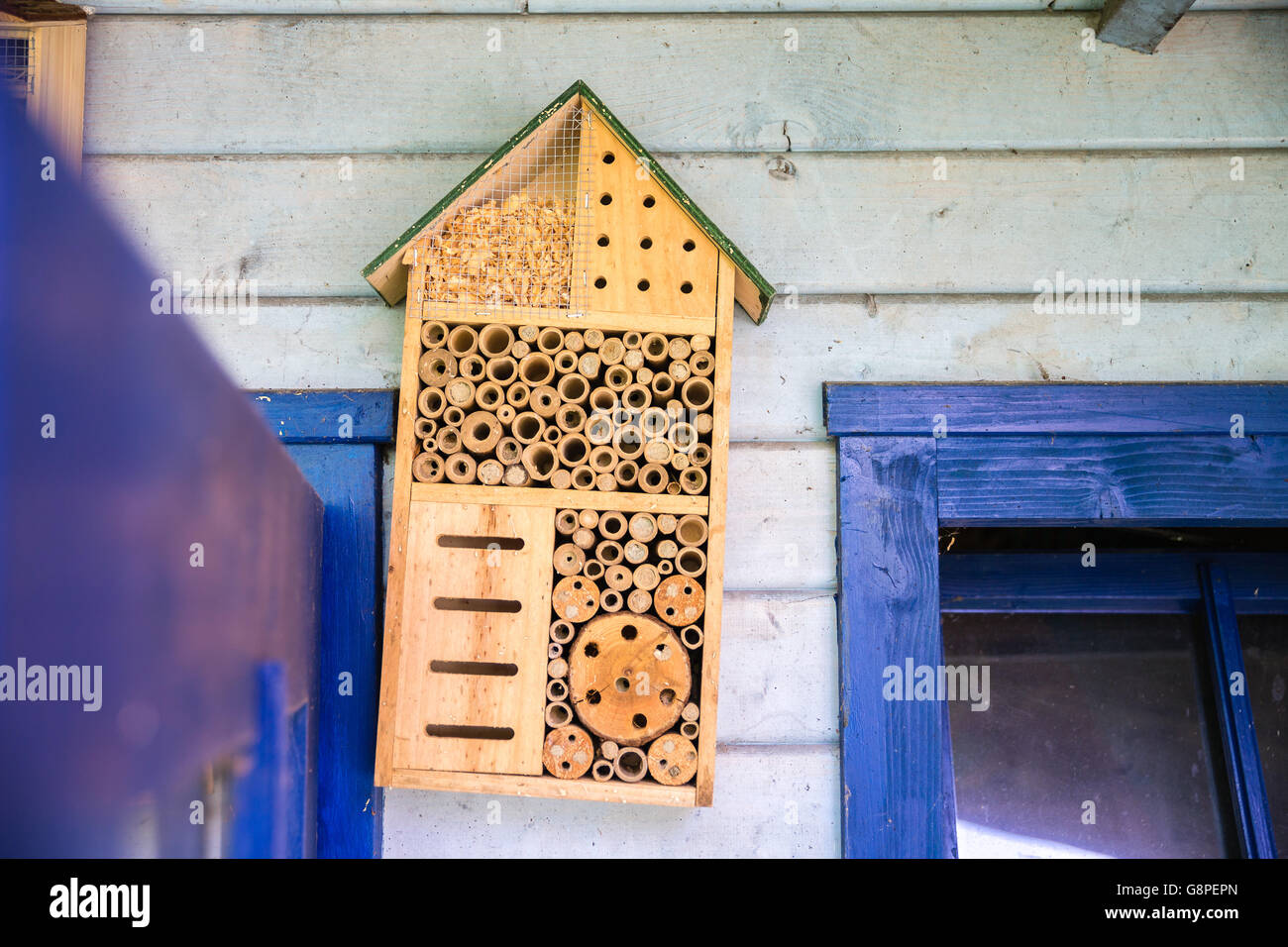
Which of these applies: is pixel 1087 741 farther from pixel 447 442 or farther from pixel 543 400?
pixel 447 442

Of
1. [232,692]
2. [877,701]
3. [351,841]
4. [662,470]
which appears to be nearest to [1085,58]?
[662,470]

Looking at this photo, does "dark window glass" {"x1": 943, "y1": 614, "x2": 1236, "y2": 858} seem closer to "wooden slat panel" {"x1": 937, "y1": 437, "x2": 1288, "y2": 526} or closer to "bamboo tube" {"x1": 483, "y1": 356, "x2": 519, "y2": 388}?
"wooden slat panel" {"x1": 937, "y1": 437, "x2": 1288, "y2": 526}

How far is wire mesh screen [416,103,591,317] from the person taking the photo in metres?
1.63

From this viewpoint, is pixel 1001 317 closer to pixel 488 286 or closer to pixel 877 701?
pixel 877 701

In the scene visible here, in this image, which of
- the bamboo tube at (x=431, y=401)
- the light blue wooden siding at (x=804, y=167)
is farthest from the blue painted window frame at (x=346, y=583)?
the bamboo tube at (x=431, y=401)

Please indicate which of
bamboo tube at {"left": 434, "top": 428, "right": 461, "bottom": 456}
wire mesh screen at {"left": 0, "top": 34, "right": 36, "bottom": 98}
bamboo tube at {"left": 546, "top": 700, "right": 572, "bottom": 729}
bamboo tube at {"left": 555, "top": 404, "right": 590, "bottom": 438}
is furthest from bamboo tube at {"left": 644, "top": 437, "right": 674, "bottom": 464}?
wire mesh screen at {"left": 0, "top": 34, "right": 36, "bottom": 98}

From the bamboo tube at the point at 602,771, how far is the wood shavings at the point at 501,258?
0.81 m

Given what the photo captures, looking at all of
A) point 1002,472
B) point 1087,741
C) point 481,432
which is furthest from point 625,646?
point 1087,741

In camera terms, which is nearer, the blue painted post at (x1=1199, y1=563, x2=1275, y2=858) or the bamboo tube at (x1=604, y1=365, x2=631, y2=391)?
the bamboo tube at (x1=604, y1=365, x2=631, y2=391)

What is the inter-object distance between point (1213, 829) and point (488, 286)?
2102 millimetres

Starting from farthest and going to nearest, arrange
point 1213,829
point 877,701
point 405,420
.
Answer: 1. point 1213,829
2. point 877,701
3. point 405,420

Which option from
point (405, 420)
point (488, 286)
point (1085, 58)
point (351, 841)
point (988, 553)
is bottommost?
point (351, 841)

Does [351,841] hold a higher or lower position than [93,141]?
lower
